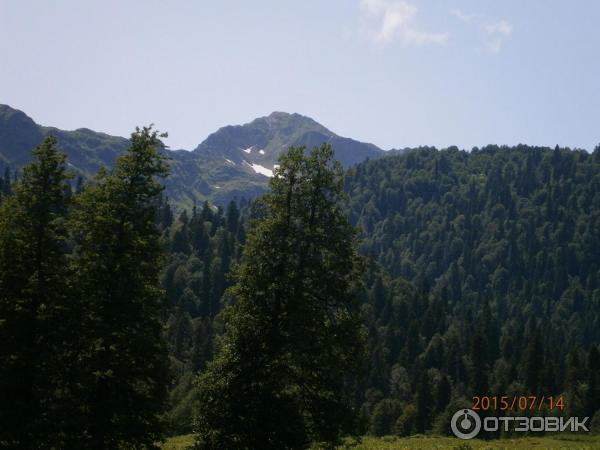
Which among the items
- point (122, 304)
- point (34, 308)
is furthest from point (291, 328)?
point (34, 308)

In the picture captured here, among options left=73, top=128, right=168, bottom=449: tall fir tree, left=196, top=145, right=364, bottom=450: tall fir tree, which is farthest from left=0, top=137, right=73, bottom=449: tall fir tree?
left=196, top=145, right=364, bottom=450: tall fir tree

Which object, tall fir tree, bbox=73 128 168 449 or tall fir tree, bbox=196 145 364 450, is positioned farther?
tall fir tree, bbox=73 128 168 449

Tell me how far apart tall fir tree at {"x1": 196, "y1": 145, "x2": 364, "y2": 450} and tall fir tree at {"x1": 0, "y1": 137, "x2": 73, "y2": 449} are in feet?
20.3

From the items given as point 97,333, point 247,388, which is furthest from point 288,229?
point 97,333

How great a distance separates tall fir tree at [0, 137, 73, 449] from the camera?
984 inches

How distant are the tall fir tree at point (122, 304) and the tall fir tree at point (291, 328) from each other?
271cm

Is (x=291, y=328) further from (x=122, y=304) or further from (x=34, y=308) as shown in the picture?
(x=34, y=308)

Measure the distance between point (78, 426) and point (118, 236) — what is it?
7.88 meters

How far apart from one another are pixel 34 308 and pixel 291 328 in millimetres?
10769

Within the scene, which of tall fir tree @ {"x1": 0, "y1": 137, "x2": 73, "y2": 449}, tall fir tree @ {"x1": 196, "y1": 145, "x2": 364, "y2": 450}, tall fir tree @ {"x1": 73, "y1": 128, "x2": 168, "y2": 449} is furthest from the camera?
tall fir tree @ {"x1": 73, "y1": 128, "x2": 168, "y2": 449}

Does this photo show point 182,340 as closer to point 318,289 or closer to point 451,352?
point 451,352

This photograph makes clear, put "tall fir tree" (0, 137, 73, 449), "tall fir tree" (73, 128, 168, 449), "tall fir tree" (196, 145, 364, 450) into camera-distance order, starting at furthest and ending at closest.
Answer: "tall fir tree" (73, 128, 168, 449), "tall fir tree" (196, 145, 364, 450), "tall fir tree" (0, 137, 73, 449)

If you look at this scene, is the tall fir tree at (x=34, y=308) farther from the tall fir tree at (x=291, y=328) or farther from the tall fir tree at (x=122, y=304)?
the tall fir tree at (x=291, y=328)

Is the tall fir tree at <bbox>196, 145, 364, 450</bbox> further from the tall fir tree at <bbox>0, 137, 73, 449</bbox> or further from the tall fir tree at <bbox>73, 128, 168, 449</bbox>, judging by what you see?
the tall fir tree at <bbox>0, 137, 73, 449</bbox>
